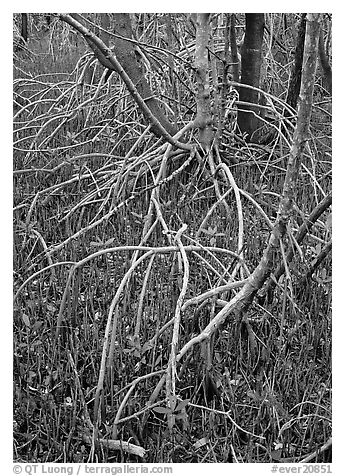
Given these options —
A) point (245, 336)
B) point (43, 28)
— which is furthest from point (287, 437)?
point (43, 28)

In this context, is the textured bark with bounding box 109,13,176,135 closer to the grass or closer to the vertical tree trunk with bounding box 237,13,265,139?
the grass

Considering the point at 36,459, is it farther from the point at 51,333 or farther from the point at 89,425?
the point at 51,333

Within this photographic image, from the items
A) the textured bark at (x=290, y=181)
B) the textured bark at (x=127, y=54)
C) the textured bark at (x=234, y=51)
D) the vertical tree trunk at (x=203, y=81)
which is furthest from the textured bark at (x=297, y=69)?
the textured bark at (x=290, y=181)

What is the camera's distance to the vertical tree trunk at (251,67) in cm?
271

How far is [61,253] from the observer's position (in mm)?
2188

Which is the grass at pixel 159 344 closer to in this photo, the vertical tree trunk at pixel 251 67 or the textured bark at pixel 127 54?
the textured bark at pixel 127 54

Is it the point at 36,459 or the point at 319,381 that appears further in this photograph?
the point at 319,381

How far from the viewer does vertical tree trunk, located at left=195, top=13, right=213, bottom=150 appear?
221 cm

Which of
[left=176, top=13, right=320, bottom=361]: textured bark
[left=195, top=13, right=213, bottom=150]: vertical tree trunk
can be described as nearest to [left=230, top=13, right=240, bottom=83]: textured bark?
[left=195, top=13, right=213, bottom=150]: vertical tree trunk

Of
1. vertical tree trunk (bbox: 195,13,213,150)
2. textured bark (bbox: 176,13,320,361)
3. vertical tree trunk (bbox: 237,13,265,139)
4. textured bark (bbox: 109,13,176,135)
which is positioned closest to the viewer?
textured bark (bbox: 176,13,320,361)

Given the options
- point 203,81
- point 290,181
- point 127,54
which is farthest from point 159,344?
point 127,54

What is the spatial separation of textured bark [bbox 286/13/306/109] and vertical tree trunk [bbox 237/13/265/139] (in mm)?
149

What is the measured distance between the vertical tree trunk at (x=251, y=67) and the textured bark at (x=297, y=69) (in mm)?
149

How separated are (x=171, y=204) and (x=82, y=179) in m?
0.45
